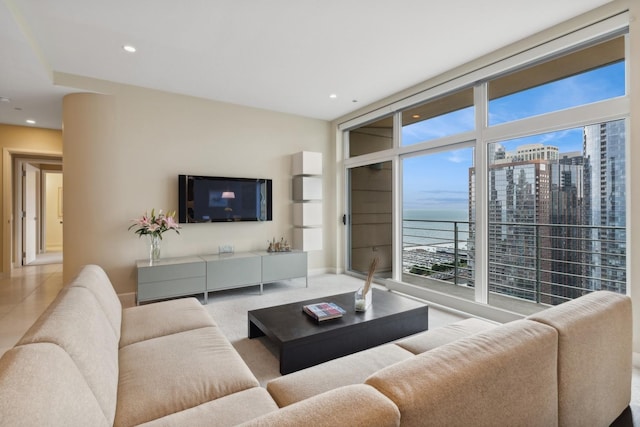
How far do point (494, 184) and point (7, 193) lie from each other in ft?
23.4

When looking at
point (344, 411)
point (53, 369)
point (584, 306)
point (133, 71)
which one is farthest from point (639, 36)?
point (133, 71)

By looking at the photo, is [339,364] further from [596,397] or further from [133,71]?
[133,71]

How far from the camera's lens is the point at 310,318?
8.23 ft

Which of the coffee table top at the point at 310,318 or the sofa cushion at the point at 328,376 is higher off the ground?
the sofa cushion at the point at 328,376

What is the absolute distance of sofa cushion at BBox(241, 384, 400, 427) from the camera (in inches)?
28.1

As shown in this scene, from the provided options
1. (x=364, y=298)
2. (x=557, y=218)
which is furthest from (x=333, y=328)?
(x=557, y=218)

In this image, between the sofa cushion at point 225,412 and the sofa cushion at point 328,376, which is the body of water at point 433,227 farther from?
the sofa cushion at point 225,412

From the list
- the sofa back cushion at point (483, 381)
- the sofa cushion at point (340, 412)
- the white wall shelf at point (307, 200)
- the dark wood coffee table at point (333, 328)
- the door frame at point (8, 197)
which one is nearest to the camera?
the sofa cushion at point (340, 412)

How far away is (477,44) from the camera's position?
308 centimetres

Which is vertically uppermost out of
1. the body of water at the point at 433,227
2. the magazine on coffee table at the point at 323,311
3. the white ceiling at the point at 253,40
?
the white ceiling at the point at 253,40

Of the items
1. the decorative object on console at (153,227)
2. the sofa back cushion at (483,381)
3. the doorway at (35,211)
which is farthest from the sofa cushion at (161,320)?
the doorway at (35,211)

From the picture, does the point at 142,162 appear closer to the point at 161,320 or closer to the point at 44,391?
the point at 161,320

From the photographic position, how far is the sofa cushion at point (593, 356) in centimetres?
125

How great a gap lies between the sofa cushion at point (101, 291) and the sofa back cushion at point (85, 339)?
0.17 metres
